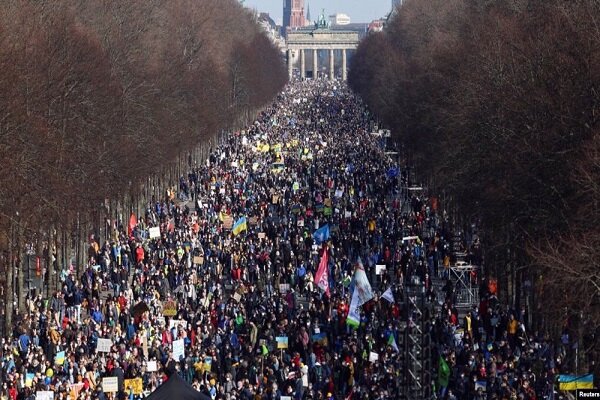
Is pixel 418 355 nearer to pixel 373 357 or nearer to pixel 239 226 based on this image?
pixel 373 357

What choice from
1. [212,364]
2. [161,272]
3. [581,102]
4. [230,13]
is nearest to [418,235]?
[161,272]

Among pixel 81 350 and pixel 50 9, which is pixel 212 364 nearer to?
pixel 81 350

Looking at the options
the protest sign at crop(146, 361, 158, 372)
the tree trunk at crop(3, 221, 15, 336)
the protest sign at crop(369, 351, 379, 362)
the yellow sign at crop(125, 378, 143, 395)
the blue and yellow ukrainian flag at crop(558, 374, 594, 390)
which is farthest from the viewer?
the tree trunk at crop(3, 221, 15, 336)

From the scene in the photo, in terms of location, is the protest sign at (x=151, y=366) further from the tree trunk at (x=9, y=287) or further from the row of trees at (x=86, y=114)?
the row of trees at (x=86, y=114)

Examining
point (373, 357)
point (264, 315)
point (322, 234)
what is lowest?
point (264, 315)

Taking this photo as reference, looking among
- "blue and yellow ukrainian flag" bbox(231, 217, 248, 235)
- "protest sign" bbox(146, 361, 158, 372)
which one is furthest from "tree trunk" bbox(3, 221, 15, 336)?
"blue and yellow ukrainian flag" bbox(231, 217, 248, 235)

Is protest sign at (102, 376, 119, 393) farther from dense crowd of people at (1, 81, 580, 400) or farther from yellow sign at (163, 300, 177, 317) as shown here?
yellow sign at (163, 300, 177, 317)

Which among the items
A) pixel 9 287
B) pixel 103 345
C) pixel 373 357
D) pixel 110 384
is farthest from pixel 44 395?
pixel 9 287
